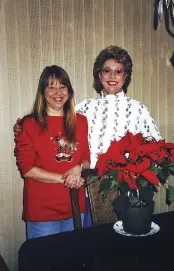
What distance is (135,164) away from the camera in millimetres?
1061

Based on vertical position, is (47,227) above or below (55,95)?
below

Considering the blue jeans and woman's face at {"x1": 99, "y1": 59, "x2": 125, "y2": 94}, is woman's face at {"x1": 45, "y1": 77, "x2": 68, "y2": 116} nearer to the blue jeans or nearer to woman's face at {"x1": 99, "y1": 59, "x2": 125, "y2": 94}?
woman's face at {"x1": 99, "y1": 59, "x2": 125, "y2": 94}

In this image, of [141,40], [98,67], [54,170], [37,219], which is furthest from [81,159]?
[141,40]

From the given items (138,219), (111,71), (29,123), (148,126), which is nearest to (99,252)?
(138,219)

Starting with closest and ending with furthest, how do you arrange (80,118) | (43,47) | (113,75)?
(80,118) → (113,75) → (43,47)

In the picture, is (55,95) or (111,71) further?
(111,71)

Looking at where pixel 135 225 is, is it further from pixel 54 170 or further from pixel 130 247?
pixel 54 170

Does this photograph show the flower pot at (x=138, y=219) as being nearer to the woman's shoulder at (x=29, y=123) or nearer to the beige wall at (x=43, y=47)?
the woman's shoulder at (x=29, y=123)

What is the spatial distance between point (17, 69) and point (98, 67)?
0.64 m

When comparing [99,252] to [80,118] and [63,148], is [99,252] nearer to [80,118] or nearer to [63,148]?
[63,148]

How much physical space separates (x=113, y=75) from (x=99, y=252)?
128 cm

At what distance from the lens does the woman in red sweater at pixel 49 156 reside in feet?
5.71

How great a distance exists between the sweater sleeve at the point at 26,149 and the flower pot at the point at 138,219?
29.4 inches

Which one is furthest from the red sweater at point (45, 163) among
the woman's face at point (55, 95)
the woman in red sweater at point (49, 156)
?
the woman's face at point (55, 95)
